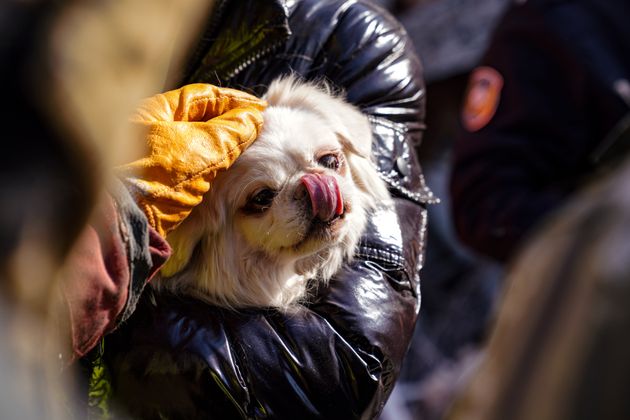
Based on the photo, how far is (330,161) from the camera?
231 cm

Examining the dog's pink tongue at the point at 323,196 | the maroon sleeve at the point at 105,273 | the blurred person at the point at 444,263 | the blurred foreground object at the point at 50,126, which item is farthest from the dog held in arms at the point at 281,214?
the blurred person at the point at 444,263

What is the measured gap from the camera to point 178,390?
1846mm

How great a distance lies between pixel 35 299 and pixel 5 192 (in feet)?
0.34

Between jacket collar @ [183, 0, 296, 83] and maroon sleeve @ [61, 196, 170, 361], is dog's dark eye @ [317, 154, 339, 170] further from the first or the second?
maroon sleeve @ [61, 196, 170, 361]

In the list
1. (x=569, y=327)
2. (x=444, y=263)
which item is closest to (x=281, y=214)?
(x=569, y=327)

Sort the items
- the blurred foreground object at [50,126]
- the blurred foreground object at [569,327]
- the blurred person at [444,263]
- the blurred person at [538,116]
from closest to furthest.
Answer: the blurred foreground object at [50,126] < the blurred foreground object at [569,327] < the blurred person at [538,116] < the blurred person at [444,263]

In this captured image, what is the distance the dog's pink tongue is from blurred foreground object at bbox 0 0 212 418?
52.8 inches

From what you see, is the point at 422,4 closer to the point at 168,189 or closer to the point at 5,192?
the point at 168,189

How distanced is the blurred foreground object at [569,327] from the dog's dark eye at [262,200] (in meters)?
1.24

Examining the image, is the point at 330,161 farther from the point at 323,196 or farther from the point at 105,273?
the point at 105,273

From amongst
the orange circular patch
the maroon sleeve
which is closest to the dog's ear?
the orange circular patch

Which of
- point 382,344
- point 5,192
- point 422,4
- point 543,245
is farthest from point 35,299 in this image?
point 422,4

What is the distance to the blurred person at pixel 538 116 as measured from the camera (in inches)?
97.4

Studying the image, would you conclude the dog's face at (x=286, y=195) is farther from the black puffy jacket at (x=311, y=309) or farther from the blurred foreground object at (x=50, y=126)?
the blurred foreground object at (x=50, y=126)
